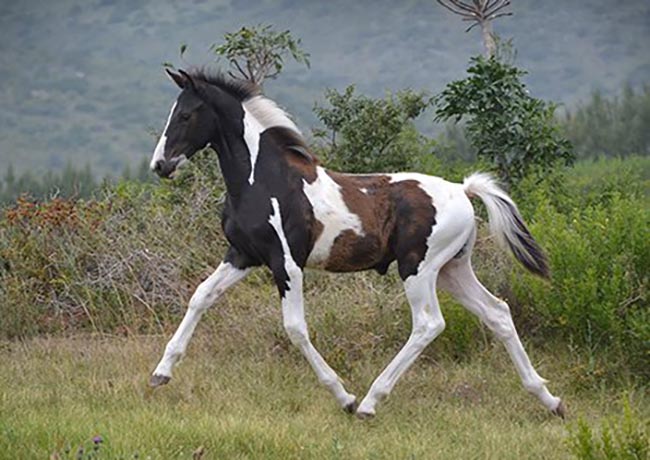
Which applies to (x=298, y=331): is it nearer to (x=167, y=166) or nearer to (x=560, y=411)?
(x=167, y=166)

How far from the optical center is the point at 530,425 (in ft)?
24.3

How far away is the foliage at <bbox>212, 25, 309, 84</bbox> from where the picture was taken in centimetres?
1357

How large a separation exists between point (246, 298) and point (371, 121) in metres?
3.66

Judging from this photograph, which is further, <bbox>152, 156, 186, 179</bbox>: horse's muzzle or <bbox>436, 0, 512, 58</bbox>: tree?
<bbox>436, 0, 512, 58</bbox>: tree

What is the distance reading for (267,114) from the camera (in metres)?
8.13

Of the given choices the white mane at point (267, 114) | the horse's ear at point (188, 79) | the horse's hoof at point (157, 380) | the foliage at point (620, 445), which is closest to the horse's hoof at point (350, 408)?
the horse's hoof at point (157, 380)

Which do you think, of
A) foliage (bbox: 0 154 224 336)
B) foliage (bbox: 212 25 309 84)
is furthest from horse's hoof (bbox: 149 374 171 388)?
foliage (bbox: 212 25 309 84)

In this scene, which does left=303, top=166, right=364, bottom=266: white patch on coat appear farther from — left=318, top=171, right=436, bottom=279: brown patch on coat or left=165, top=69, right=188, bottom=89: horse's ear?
left=165, top=69, right=188, bottom=89: horse's ear

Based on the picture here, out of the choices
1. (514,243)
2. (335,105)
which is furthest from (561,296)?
(335,105)

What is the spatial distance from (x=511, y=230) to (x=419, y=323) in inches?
39.2

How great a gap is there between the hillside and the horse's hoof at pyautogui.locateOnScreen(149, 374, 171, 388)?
200 ft

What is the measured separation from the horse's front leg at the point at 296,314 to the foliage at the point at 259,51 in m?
6.19

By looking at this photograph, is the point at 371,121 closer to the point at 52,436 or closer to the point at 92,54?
the point at 52,436

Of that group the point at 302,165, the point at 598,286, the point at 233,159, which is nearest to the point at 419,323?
the point at 302,165
